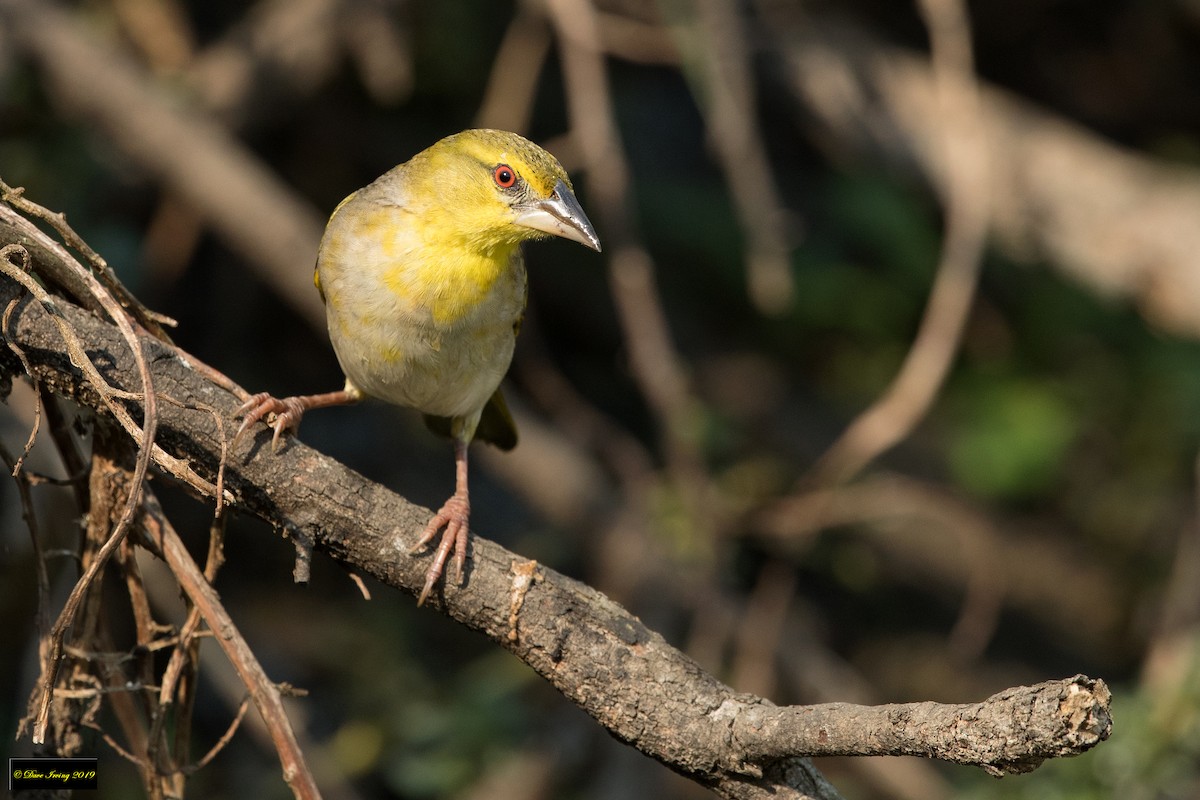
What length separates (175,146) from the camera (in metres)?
5.20

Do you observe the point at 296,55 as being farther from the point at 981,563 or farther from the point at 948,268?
the point at 981,563

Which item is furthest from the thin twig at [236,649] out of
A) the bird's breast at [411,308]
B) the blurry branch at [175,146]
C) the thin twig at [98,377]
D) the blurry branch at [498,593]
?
the blurry branch at [175,146]

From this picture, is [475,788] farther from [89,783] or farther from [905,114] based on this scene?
[905,114]

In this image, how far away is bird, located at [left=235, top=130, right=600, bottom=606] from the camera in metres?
3.00

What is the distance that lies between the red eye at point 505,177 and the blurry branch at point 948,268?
2483 mm

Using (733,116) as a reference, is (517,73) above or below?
above

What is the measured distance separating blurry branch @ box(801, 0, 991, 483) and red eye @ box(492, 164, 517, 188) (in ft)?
8.15

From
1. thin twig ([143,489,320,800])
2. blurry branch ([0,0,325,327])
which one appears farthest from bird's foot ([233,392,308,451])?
blurry branch ([0,0,325,327])

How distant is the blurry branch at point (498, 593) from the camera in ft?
7.21

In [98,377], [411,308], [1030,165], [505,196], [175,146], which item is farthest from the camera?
[1030,165]

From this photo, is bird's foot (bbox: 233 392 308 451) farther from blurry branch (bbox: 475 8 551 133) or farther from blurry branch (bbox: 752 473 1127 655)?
blurry branch (bbox: 752 473 1127 655)

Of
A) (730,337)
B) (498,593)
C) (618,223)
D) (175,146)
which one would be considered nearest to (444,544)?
(498,593)

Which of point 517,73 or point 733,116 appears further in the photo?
point 517,73

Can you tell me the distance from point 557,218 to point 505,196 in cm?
15
